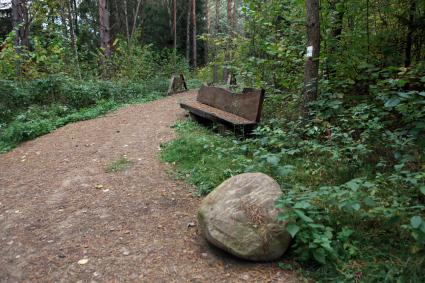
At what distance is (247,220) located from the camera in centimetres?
308

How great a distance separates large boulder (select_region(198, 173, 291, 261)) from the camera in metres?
2.98

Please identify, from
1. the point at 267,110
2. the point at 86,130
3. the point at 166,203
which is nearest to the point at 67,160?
the point at 86,130

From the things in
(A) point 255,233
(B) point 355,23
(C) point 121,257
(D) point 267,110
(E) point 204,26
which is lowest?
(C) point 121,257

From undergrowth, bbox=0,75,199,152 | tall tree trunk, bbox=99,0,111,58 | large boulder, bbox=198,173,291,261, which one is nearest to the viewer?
large boulder, bbox=198,173,291,261

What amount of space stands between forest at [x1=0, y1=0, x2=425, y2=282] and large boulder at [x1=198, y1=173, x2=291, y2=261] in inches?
6.5

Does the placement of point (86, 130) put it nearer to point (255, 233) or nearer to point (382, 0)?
point (255, 233)

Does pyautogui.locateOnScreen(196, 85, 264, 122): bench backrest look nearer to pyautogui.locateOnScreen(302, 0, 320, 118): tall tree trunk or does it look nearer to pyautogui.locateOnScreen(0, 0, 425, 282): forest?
pyautogui.locateOnScreen(0, 0, 425, 282): forest

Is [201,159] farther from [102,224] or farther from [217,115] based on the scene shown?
[102,224]

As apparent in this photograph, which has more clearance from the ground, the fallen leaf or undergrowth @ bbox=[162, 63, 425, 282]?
undergrowth @ bbox=[162, 63, 425, 282]

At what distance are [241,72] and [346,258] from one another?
18.6 feet

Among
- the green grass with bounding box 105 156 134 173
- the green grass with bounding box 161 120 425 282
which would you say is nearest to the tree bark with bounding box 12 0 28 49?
the green grass with bounding box 105 156 134 173

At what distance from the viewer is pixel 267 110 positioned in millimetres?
7039

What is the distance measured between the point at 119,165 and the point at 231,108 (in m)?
2.85

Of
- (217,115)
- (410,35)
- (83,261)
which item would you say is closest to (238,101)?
(217,115)
